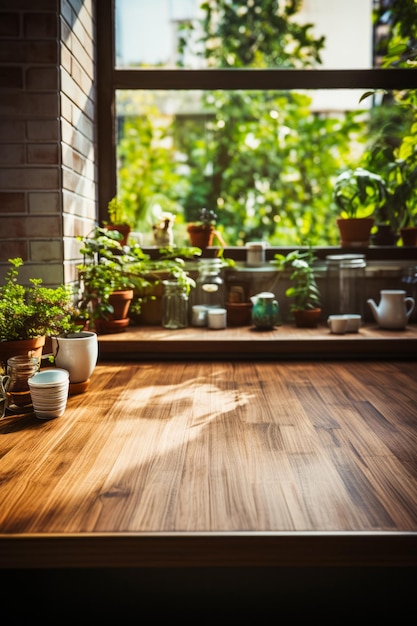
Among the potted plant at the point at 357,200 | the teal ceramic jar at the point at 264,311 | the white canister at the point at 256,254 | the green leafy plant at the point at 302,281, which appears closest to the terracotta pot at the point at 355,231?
the potted plant at the point at 357,200

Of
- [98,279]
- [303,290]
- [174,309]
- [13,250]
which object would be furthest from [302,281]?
[13,250]

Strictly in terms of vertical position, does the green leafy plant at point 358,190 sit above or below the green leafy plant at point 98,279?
above

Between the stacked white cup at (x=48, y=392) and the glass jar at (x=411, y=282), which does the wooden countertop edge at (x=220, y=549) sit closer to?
the stacked white cup at (x=48, y=392)

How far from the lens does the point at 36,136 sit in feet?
6.40

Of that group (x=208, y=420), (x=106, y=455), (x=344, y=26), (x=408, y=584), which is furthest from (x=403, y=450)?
(x=344, y=26)

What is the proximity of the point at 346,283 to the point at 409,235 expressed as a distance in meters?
0.42

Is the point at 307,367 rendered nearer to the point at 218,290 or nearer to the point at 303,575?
the point at 218,290

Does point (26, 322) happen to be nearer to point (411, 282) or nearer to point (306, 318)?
point (306, 318)

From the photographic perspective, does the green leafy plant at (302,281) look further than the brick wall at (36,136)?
Yes

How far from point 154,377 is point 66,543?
3.56 feet

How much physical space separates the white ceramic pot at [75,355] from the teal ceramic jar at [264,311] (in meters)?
0.93

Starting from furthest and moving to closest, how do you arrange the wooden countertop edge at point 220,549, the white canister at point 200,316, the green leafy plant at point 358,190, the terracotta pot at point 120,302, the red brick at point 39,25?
the green leafy plant at point 358,190 < the white canister at point 200,316 < the terracotta pot at point 120,302 < the red brick at point 39,25 < the wooden countertop edge at point 220,549

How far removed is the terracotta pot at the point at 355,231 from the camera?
269 centimetres

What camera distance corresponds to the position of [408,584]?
129 cm
